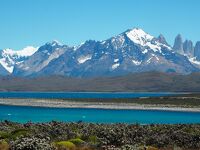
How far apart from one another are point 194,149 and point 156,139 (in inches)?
193

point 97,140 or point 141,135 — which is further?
point 141,135

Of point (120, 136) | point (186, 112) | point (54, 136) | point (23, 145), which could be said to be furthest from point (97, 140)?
point (186, 112)

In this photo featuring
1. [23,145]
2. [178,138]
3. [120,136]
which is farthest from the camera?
[178,138]

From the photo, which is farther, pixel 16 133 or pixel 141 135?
pixel 141 135

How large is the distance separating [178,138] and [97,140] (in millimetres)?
5896

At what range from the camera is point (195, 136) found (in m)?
38.4

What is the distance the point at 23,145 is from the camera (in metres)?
25.1

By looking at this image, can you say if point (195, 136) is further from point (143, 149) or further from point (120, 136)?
point (143, 149)

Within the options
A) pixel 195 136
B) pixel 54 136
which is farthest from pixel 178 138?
pixel 54 136

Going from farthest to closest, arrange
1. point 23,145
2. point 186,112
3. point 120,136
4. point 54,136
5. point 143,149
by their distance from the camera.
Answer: point 186,112
point 54,136
point 120,136
point 143,149
point 23,145

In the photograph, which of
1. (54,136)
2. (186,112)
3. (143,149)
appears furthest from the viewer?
(186,112)

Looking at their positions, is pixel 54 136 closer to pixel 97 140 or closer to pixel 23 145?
pixel 97 140

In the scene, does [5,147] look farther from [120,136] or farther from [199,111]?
[199,111]

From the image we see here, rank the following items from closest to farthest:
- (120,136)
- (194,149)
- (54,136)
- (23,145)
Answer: (23,145) → (194,149) → (120,136) → (54,136)
